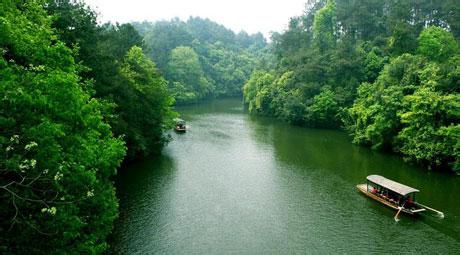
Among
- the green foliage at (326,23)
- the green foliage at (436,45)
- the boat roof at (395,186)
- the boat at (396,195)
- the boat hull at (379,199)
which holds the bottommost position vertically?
the boat hull at (379,199)

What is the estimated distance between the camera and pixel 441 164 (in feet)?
113

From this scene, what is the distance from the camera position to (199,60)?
11469 cm

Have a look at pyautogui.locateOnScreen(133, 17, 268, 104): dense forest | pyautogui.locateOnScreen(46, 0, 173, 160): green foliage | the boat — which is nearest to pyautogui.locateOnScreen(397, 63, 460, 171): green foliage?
the boat

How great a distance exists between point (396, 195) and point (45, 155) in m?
22.2

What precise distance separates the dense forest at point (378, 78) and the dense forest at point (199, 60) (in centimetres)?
1965

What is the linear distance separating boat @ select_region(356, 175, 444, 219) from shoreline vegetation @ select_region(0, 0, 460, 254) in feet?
32.5

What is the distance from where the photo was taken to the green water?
2069 centimetres

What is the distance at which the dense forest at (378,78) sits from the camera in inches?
1401

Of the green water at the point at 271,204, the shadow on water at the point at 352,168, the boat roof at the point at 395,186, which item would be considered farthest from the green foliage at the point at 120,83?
the boat roof at the point at 395,186

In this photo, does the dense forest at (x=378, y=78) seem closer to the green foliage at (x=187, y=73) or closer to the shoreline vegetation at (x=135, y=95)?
the shoreline vegetation at (x=135, y=95)

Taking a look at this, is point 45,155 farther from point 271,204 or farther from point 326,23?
point 326,23

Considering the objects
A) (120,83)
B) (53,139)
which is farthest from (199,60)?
(53,139)

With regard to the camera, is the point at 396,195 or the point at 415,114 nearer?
the point at 396,195

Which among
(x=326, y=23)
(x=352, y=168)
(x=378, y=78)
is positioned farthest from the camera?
(x=326, y=23)
